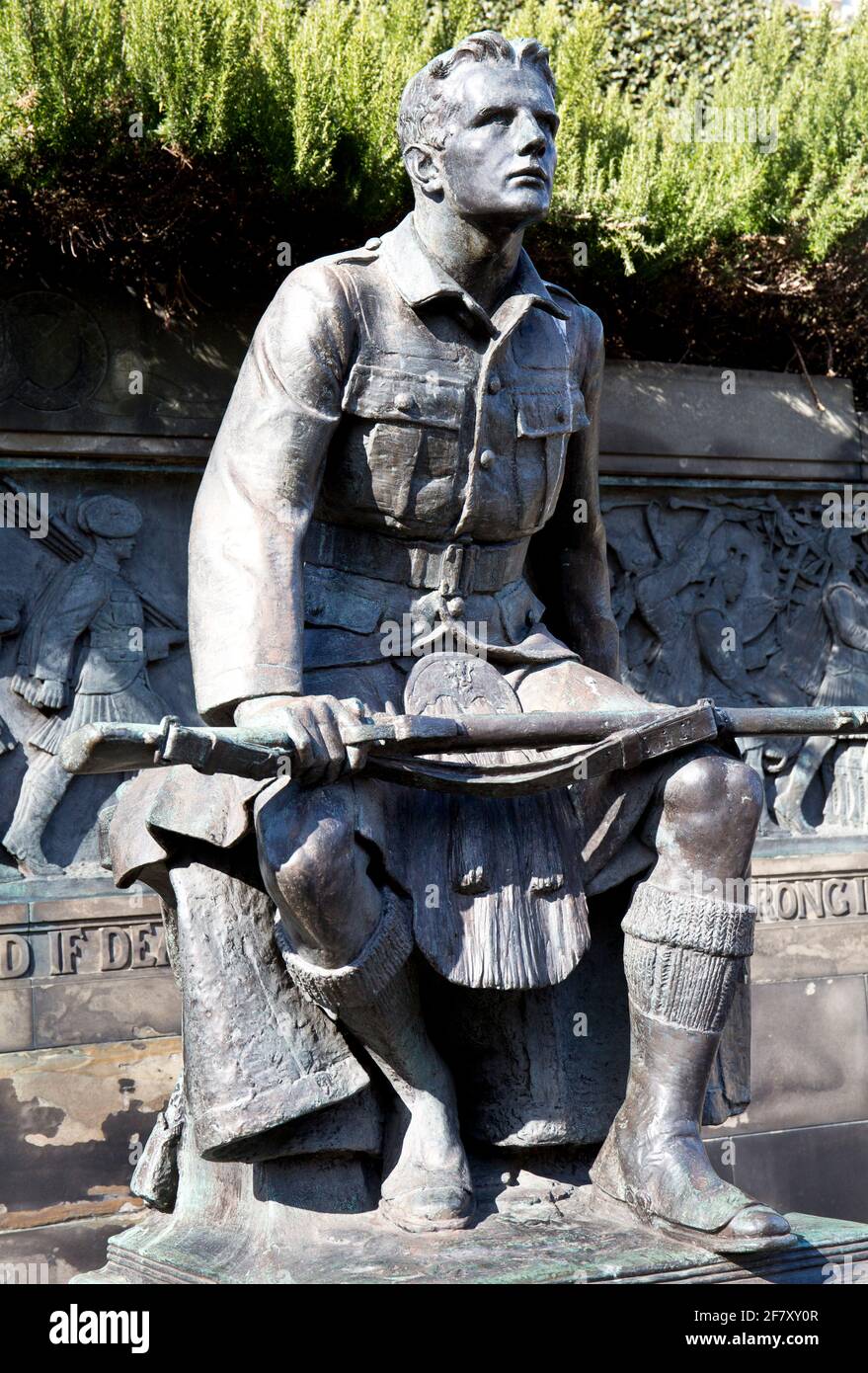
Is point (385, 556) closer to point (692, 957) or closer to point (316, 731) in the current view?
point (316, 731)

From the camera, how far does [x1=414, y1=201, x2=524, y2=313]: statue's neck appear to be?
13.7 ft

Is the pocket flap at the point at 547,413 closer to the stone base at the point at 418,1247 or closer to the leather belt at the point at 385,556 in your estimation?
the leather belt at the point at 385,556

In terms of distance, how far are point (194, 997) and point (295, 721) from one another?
2.33ft

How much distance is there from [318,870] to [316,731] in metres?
0.27

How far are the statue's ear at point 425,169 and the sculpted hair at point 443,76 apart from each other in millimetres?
14

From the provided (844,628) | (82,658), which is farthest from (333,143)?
(844,628)

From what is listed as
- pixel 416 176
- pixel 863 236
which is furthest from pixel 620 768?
pixel 863 236

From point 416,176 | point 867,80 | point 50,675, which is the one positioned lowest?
point 50,675

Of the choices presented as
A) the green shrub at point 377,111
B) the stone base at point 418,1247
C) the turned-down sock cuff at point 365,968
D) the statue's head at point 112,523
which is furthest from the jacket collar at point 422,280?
the statue's head at point 112,523

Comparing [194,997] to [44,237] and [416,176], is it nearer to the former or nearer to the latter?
[416,176]

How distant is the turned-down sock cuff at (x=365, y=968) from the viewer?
3.79 m

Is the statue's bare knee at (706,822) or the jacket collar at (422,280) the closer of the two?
the statue's bare knee at (706,822)

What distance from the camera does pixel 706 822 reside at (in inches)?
155

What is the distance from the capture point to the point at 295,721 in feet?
12.0
